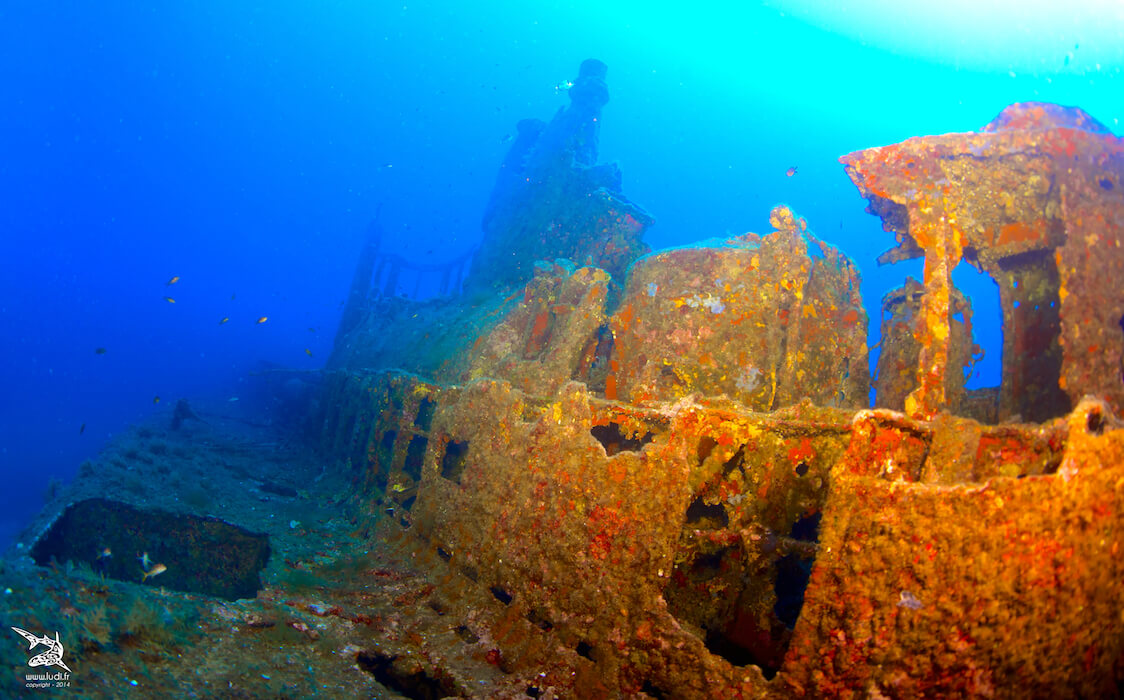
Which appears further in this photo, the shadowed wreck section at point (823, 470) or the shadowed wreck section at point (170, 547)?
the shadowed wreck section at point (170, 547)

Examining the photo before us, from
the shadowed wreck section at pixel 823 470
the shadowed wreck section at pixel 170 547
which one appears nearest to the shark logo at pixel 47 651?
the shadowed wreck section at pixel 823 470

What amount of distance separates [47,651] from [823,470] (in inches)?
222

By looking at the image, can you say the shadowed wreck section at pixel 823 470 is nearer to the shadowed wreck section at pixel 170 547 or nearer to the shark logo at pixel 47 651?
the shadowed wreck section at pixel 170 547

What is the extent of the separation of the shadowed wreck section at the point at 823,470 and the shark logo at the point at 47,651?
2912mm

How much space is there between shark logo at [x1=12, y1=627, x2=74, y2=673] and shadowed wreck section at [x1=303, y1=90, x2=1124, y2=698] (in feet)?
9.55

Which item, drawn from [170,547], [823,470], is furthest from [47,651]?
[823,470]

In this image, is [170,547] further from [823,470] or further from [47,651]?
[823,470]

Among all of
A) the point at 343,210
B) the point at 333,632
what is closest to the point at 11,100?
the point at 343,210

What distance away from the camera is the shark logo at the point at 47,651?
3168mm

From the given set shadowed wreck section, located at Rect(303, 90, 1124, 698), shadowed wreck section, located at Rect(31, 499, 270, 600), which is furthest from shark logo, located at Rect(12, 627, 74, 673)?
shadowed wreck section, located at Rect(31, 499, 270, 600)

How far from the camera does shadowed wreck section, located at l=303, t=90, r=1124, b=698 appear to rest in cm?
311

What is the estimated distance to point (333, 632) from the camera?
15.0ft

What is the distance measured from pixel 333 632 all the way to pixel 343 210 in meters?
215

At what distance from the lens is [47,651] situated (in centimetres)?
328
